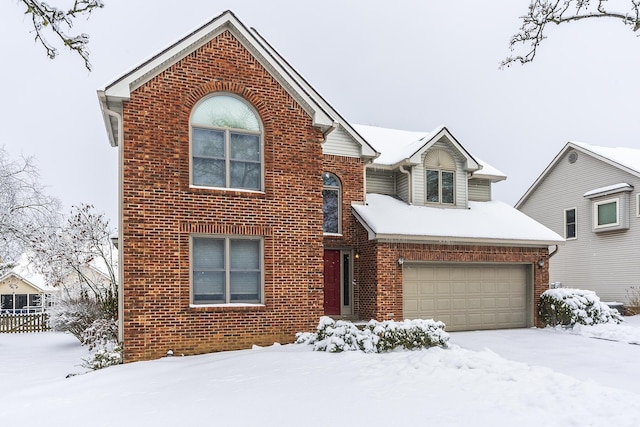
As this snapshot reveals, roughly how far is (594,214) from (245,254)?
57.3ft

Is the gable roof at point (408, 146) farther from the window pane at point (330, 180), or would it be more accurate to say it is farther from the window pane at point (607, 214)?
the window pane at point (607, 214)

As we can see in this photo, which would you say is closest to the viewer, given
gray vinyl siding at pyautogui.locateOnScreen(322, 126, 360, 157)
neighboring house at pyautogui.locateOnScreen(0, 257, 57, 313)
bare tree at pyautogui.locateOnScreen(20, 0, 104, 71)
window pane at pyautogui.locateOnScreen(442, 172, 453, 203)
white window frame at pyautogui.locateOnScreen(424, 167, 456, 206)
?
bare tree at pyautogui.locateOnScreen(20, 0, 104, 71)

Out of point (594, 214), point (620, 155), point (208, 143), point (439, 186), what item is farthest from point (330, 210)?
point (620, 155)

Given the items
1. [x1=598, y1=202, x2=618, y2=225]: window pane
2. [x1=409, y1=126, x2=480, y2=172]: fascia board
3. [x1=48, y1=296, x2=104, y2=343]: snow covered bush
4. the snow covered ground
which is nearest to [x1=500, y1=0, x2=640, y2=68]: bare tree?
the snow covered ground

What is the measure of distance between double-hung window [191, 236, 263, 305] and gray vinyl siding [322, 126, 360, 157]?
529 centimetres

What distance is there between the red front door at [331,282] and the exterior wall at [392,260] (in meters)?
0.76

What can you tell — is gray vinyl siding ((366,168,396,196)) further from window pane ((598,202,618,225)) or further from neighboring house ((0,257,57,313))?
neighboring house ((0,257,57,313))

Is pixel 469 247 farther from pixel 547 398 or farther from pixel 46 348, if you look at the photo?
pixel 46 348

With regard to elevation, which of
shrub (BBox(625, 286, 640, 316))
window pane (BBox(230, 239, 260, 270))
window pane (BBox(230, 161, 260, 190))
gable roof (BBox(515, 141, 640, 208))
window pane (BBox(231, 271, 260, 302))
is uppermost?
gable roof (BBox(515, 141, 640, 208))

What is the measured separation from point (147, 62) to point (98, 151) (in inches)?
4557

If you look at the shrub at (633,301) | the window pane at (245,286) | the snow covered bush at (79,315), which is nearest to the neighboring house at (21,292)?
the snow covered bush at (79,315)

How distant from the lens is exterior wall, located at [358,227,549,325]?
45.9 ft

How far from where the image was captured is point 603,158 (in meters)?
21.3

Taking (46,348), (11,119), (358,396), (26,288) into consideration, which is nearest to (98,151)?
(11,119)
